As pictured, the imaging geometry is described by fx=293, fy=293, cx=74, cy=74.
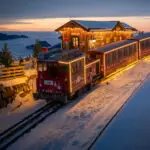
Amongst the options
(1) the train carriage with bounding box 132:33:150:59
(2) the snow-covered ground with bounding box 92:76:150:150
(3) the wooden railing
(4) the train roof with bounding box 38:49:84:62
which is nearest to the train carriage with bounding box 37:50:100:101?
(4) the train roof with bounding box 38:49:84:62

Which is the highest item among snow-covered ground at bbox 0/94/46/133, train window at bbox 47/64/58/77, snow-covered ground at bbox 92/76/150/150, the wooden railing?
train window at bbox 47/64/58/77

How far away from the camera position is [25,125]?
14367mm

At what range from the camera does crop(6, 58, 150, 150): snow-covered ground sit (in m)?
12.2

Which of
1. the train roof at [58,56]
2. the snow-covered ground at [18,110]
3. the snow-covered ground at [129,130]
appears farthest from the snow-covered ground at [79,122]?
the train roof at [58,56]

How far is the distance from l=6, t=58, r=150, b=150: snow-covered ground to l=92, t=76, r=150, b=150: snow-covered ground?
1.68 feet

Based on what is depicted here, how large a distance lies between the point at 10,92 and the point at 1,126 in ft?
16.4

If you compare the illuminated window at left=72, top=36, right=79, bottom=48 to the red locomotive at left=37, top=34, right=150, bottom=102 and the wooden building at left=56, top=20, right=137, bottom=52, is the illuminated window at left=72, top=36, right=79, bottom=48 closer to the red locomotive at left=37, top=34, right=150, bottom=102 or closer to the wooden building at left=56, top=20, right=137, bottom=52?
the wooden building at left=56, top=20, right=137, bottom=52

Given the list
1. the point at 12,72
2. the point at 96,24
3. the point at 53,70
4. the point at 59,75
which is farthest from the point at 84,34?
the point at 59,75

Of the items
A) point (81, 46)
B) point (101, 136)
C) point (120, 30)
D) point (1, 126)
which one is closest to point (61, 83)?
point (1, 126)

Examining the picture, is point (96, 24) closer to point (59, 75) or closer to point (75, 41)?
point (75, 41)

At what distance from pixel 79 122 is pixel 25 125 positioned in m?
2.65

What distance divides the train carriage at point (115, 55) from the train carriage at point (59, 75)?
5.35 metres

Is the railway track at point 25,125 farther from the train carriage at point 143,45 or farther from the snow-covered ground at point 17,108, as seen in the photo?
the train carriage at point 143,45

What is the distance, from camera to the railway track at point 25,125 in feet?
41.5
